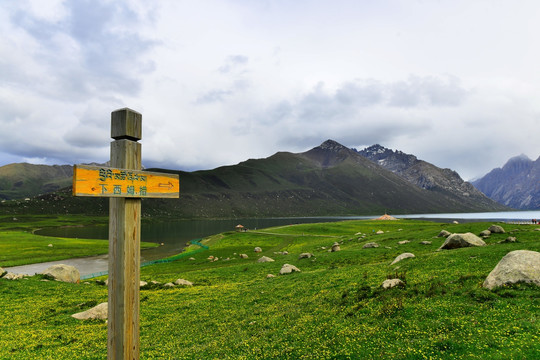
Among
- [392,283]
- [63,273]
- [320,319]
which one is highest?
[392,283]

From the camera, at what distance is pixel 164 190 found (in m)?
9.66

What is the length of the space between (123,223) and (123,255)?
3.11 feet

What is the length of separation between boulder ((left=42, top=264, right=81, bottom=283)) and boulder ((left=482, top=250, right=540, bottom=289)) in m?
50.4

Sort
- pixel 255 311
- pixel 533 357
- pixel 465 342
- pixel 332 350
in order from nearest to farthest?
1. pixel 533 357
2. pixel 465 342
3. pixel 332 350
4. pixel 255 311

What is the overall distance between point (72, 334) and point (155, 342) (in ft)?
21.2

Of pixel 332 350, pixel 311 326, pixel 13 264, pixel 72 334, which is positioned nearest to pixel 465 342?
pixel 332 350

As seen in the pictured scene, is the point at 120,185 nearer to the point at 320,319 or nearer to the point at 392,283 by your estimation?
→ the point at 320,319

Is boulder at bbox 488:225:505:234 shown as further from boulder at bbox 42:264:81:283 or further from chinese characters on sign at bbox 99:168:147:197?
boulder at bbox 42:264:81:283

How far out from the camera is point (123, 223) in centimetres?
831

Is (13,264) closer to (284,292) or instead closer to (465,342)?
(284,292)

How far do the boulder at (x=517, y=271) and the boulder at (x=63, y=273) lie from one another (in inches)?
1984

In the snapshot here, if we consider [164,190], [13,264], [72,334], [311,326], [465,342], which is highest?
[164,190]

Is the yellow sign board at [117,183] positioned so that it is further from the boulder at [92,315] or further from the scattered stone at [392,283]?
the boulder at [92,315]

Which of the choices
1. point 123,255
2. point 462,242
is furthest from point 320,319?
point 462,242
